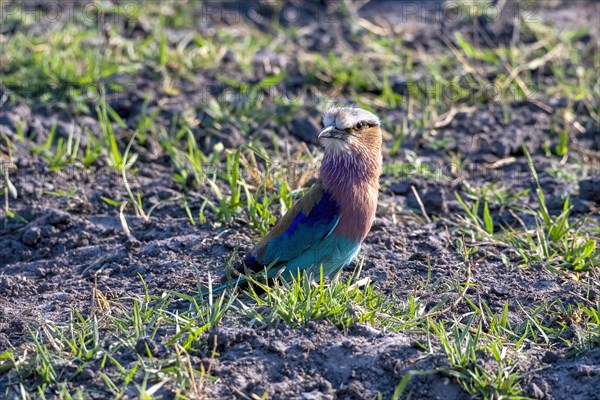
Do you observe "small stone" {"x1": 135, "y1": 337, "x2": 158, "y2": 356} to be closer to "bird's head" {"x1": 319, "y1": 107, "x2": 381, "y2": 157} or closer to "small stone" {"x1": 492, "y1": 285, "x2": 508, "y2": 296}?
"bird's head" {"x1": 319, "y1": 107, "x2": 381, "y2": 157}

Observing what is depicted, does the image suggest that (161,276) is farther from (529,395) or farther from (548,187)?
(548,187)

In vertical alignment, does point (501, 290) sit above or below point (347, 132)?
below

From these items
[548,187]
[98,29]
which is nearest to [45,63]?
[98,29]

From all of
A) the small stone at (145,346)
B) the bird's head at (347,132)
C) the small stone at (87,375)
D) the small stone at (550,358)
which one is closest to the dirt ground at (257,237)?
the small stone at (550,358)

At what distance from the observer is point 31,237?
18.3 feet

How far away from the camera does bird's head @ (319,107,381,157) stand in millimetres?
5105

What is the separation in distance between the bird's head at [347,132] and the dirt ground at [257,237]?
0.58 m

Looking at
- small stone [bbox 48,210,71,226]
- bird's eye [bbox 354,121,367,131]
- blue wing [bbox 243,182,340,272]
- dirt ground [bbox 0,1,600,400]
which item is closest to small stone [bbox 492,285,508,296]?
dirt ground [bbox 0,1,600,400]

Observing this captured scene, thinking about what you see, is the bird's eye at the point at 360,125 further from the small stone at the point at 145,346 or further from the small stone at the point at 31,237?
the small stone at the point at 31,237

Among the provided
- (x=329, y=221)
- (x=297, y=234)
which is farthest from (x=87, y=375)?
(x=329, y=221)

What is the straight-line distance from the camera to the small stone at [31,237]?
5.59 m

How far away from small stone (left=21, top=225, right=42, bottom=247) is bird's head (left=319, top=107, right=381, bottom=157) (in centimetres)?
164

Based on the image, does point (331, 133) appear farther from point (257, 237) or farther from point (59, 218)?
point (59, 218)

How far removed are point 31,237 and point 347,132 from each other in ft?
5.94
